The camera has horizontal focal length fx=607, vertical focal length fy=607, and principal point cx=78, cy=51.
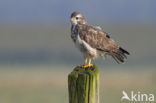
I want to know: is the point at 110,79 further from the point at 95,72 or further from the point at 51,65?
the point at 95,72

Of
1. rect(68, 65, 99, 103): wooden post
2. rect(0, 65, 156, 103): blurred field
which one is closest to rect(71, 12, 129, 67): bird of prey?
rect(68, 65, 99, 103): wooden post

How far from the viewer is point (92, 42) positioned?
1174cm

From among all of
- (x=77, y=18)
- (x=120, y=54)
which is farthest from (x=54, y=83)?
(x=120, y=54)

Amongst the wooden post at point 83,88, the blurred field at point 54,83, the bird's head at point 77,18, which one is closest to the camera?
the wooden post at point 83,88

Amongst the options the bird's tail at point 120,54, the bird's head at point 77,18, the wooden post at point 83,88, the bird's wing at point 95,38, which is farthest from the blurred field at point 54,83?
the wooden post at point 83,88

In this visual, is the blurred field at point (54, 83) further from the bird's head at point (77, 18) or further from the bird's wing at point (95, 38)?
the bird's wing at point (95, 38)

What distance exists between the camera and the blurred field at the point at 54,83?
20328 millimetres

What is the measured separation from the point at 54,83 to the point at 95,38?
12.0 meters

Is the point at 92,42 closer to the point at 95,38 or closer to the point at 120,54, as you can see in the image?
the point at 95,38

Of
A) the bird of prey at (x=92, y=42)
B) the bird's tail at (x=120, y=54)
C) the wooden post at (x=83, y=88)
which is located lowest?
the wooden post at (x=83, y=88)

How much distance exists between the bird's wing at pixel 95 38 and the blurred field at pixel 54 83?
737cm

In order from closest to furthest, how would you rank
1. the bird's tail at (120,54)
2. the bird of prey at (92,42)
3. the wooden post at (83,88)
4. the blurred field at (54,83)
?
the wooden post at (83,88) → the bird's tail at (120,54) → the bird of prey at (92,42) → the blurred field at (54,83)

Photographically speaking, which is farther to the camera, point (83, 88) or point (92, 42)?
point (92, 42)

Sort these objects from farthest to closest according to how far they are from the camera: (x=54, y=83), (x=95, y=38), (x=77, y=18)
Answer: (x=54, y=83) → (x=77, y=18) → (x=95, y=38)
